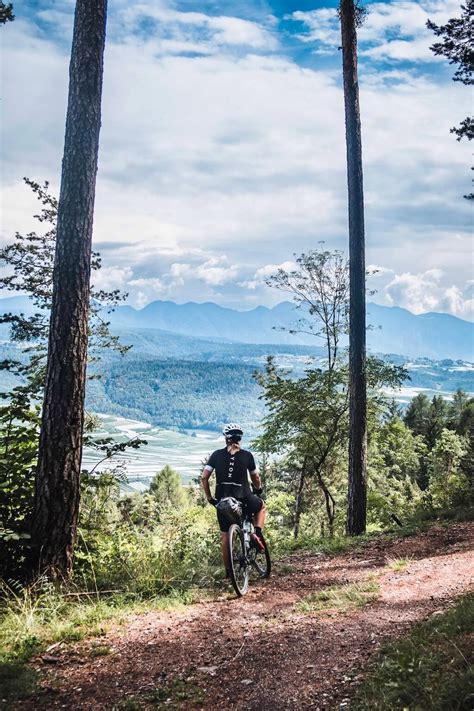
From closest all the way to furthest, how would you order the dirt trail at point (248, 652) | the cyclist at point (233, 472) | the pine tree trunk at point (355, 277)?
the dirt trail at point (248, 652)
the cyclist at point (233, 472)
the pine tree trunk at point (355, 277)

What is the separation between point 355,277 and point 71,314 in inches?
277

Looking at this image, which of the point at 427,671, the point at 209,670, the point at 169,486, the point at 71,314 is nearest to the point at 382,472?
the point at 71,314

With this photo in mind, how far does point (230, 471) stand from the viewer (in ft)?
24.2

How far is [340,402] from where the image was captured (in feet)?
56.1

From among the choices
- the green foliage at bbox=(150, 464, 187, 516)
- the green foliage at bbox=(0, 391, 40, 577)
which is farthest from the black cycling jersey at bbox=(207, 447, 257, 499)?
the green foliage at bbox=(150, 464, 187, 516)

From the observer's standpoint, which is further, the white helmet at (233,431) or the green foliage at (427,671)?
the white helmet at (233,431)

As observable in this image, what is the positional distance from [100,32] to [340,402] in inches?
499

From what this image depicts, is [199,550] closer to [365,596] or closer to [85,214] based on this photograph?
[365,596]

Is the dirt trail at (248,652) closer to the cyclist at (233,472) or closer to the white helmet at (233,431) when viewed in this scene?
the cyclist at (233,472)

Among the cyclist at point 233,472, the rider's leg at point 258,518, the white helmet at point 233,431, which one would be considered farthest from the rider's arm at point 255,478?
the white helmet at point 233,431

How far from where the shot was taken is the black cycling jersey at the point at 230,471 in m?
7.38

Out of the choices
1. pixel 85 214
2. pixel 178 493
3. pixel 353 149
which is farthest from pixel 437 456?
pixel 178 493

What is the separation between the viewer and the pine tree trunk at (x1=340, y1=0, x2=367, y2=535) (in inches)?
454

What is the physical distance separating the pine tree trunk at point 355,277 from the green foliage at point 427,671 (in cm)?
686
